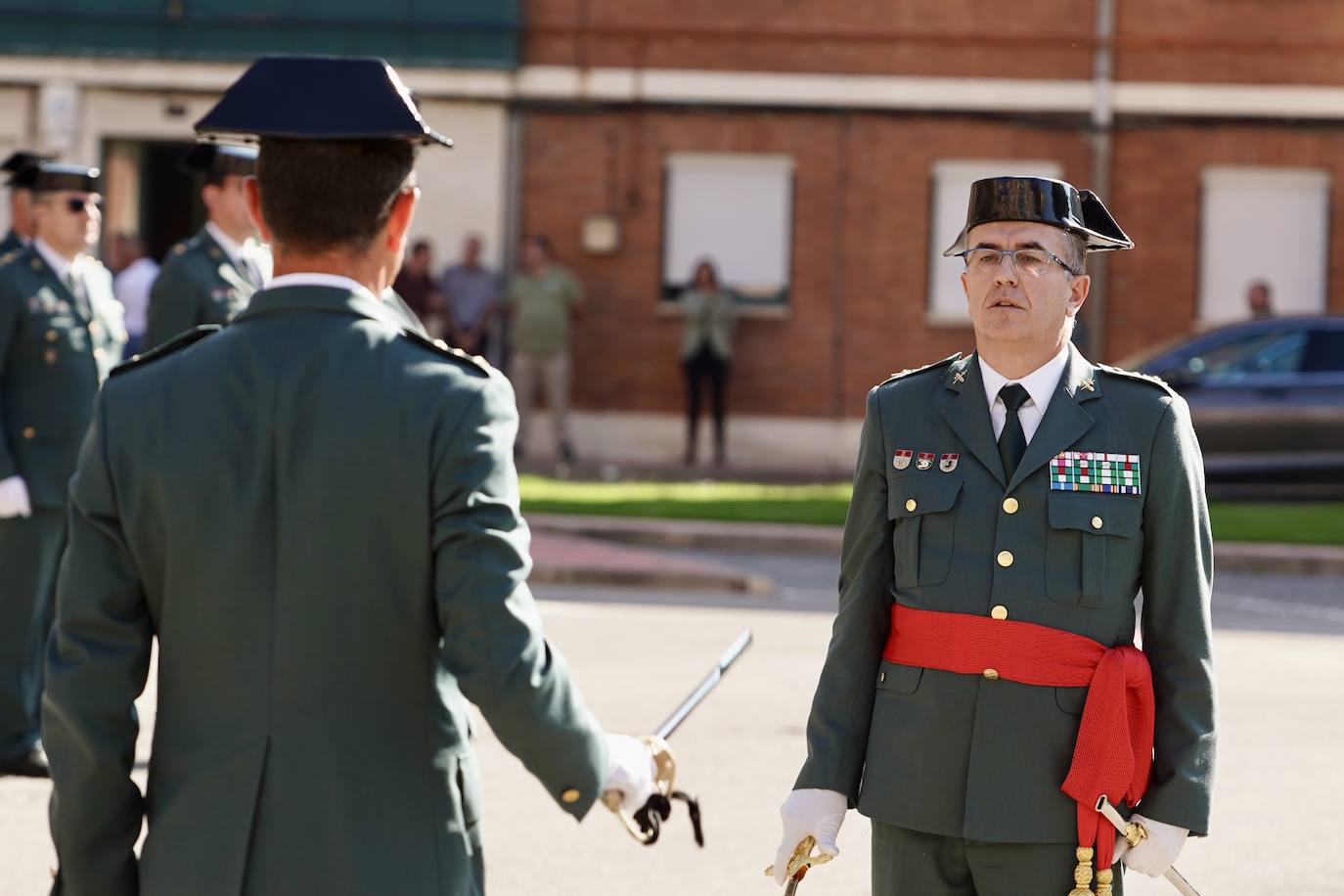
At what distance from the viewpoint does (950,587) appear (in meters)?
3.83

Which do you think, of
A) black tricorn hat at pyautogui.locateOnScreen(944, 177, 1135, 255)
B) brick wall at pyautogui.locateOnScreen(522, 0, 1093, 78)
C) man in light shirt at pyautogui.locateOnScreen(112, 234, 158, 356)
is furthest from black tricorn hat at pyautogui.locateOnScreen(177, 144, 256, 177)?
brick wall at pyautogui.locateOnScreen(522, 0, 1093, 78)

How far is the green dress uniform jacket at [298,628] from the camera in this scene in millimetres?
2977

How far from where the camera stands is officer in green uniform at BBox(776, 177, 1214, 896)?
3.73m

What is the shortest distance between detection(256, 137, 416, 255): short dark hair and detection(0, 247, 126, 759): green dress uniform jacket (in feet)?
15.3

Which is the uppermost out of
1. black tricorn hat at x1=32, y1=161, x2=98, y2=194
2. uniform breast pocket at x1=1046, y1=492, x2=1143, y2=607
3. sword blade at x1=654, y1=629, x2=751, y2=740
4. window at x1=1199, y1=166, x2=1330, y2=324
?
window at x1=1199, y1=166, x2=1330, y2=324

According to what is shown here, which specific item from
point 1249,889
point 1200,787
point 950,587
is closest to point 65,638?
point 950,587

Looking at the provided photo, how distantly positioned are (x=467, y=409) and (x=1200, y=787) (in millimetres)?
1562

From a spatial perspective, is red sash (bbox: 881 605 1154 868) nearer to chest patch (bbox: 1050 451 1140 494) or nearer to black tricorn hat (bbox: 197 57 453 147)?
chest patch (bbox: 1050 451 1140 494)

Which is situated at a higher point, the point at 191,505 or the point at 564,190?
the point at 564,190

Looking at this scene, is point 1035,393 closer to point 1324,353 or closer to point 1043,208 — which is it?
point 1043,208

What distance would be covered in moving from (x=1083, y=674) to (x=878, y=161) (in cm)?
1993

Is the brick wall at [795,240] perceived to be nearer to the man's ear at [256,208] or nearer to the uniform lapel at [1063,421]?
the uniform lapel at [1063,421]

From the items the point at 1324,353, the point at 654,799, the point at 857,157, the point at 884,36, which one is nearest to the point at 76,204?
the point at 654,799

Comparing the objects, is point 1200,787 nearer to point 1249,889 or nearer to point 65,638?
point 65,638
